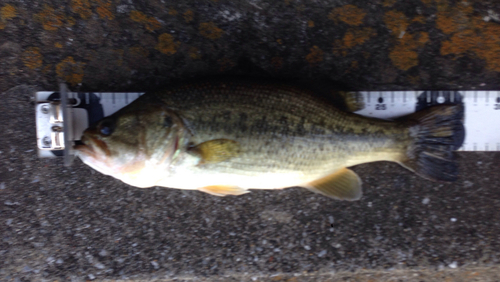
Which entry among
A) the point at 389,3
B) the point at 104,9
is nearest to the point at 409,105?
the point at 389,3

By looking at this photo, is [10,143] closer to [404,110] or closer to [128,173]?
[128,173]

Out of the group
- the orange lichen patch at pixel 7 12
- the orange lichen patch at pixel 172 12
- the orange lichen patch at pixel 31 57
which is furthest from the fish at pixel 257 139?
the orange lichen patch at pixel 7 12

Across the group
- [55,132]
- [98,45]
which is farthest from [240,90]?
[55,132]

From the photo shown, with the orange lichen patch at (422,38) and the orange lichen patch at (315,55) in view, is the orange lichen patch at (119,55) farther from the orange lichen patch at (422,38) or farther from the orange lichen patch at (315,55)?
the orange lichen patch at (422,38)

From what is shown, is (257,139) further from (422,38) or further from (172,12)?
(422,38)

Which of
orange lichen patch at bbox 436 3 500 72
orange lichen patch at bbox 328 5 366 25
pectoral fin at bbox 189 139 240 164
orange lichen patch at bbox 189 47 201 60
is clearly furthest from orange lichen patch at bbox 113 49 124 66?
orange lichen patch at bbox 436 3 500 72

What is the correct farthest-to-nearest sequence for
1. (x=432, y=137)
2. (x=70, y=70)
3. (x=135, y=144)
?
(x=70, y=70)
(x=432, y=137)
(x=135, y=144)
